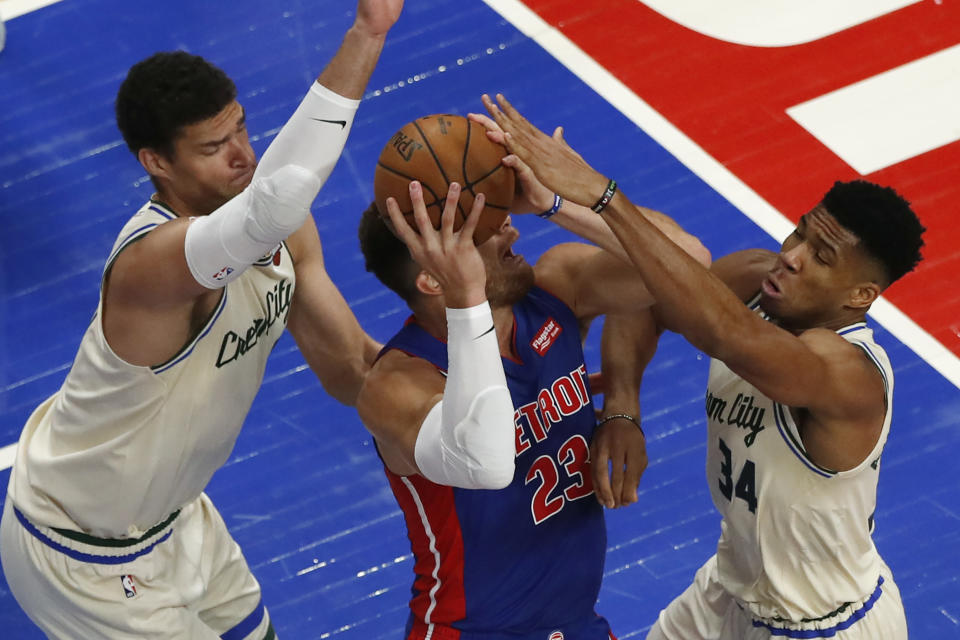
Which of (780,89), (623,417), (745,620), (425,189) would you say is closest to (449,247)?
(425,189)

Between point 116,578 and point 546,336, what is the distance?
1932 millimetres

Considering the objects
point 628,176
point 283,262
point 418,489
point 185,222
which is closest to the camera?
point 185,222

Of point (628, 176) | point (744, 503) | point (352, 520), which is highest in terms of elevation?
point (744, 503)

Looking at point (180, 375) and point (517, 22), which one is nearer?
point (180, 375)

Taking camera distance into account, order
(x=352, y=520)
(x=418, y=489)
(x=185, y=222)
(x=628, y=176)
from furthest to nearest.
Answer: (x=628, y=176) < (x=352, y=520) < (x=418, y=489) < (x=185, y=222)

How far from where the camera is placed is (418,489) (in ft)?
16.7

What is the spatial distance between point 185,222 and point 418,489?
122cm

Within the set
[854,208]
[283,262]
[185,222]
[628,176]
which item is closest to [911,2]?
[628,176]

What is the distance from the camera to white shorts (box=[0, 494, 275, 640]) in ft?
18.2

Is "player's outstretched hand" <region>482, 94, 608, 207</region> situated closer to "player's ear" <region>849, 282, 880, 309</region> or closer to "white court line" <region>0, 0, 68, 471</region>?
"player's ear" <region>849, 282, 880, 309</region>

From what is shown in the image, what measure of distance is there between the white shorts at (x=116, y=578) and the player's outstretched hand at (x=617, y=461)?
5.64 feet

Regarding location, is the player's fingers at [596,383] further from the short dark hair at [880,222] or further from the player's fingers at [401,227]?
the player's fingers at [401,227]

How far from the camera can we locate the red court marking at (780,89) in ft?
27.8

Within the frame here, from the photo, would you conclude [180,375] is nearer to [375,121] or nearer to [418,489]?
[418,489]
